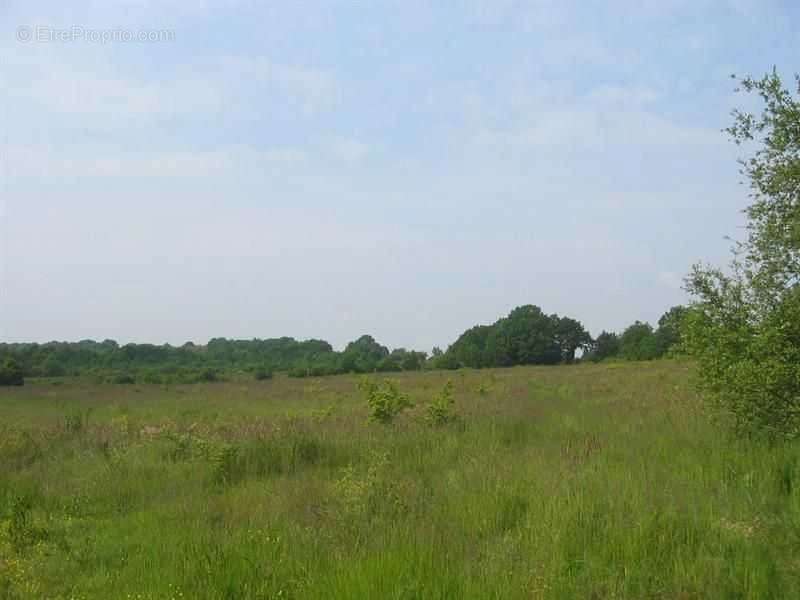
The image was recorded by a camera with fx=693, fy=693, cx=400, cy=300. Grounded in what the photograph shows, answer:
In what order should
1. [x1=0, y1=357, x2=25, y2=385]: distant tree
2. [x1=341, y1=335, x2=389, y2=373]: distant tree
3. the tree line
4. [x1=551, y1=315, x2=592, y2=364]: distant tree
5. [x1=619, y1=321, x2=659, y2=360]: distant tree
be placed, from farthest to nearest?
[x1=551, y1=315, x2=592, y2=364]: distant tree < [x1=341, y1=335, x2=389, y2=373]: distant tree < the tree line < [x1=619, y1=321, x2=659, y2=360]: distant tree < [x1=0, y1=357, x2=25, y2=385]: distant tree

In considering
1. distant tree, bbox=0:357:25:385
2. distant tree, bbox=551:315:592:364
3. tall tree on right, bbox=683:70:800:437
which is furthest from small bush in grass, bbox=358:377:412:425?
distant tree, bbox=551:315:592:364

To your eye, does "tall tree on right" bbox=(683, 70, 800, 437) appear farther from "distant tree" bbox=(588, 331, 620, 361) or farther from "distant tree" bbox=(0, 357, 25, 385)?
"distant tree" bbox=(588, 331, 620, 361)

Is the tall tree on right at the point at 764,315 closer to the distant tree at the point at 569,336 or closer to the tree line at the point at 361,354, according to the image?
the tree line at the point at 361,354

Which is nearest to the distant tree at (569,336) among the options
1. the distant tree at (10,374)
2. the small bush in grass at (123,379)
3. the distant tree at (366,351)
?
the distant tree at (366,351)

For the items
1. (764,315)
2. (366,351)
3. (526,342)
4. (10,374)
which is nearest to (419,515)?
(764,315)

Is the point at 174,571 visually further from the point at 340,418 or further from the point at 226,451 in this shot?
the point at 340,418

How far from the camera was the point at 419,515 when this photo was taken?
6.39 metres

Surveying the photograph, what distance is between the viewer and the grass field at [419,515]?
486 cm

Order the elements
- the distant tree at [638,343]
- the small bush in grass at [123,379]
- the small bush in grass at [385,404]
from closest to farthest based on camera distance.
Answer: the small bush in grass at [385,404] → the small bush in grass at [123,379] → the distant tree at [638,343]

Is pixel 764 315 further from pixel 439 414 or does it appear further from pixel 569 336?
pixel 569 336

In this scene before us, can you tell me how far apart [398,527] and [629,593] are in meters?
1.98

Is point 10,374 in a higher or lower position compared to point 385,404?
lower

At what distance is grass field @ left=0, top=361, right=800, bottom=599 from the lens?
4855 mm

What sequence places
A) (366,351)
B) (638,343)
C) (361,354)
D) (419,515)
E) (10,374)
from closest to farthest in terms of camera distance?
(419,515) < (10,374) < (638,343) < (361,354) < (366,351)
